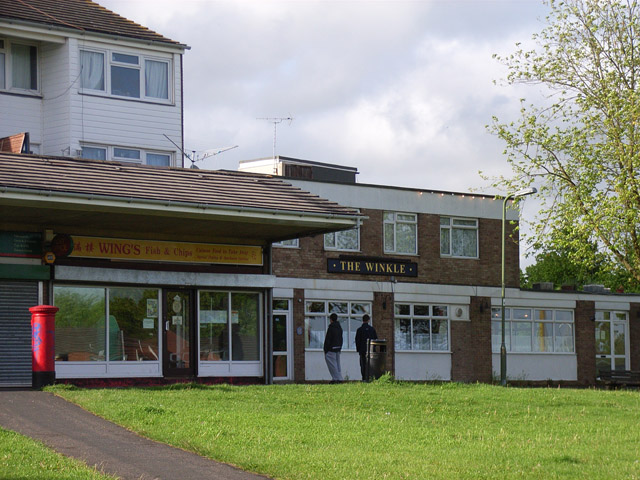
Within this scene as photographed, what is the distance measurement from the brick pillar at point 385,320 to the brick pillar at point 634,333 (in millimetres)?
12681

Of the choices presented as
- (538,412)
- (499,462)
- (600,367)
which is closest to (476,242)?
(600,367)

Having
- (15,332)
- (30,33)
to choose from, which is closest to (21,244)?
(15,332)

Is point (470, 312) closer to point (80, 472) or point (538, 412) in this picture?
point (538, 412)

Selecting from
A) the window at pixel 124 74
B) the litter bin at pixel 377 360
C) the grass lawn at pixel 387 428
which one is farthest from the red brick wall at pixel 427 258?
the grass lawn at pixel 387 428

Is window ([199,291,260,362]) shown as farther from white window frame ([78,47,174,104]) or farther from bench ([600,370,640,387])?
bench ([600,370,640,387])

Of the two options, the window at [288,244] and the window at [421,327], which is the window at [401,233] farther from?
the window at [288,244]

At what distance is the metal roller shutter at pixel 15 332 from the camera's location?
21672 millimetres

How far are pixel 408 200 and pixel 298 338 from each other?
6.86 m

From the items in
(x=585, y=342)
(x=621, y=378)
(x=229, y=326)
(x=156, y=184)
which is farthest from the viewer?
(x=585, y=342)

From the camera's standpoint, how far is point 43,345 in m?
19.8

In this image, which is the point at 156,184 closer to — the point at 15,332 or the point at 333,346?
the point at 15,332

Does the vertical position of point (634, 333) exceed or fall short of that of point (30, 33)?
it falls short

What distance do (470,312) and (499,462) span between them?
26583mm

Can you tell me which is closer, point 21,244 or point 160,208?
point 160,208
